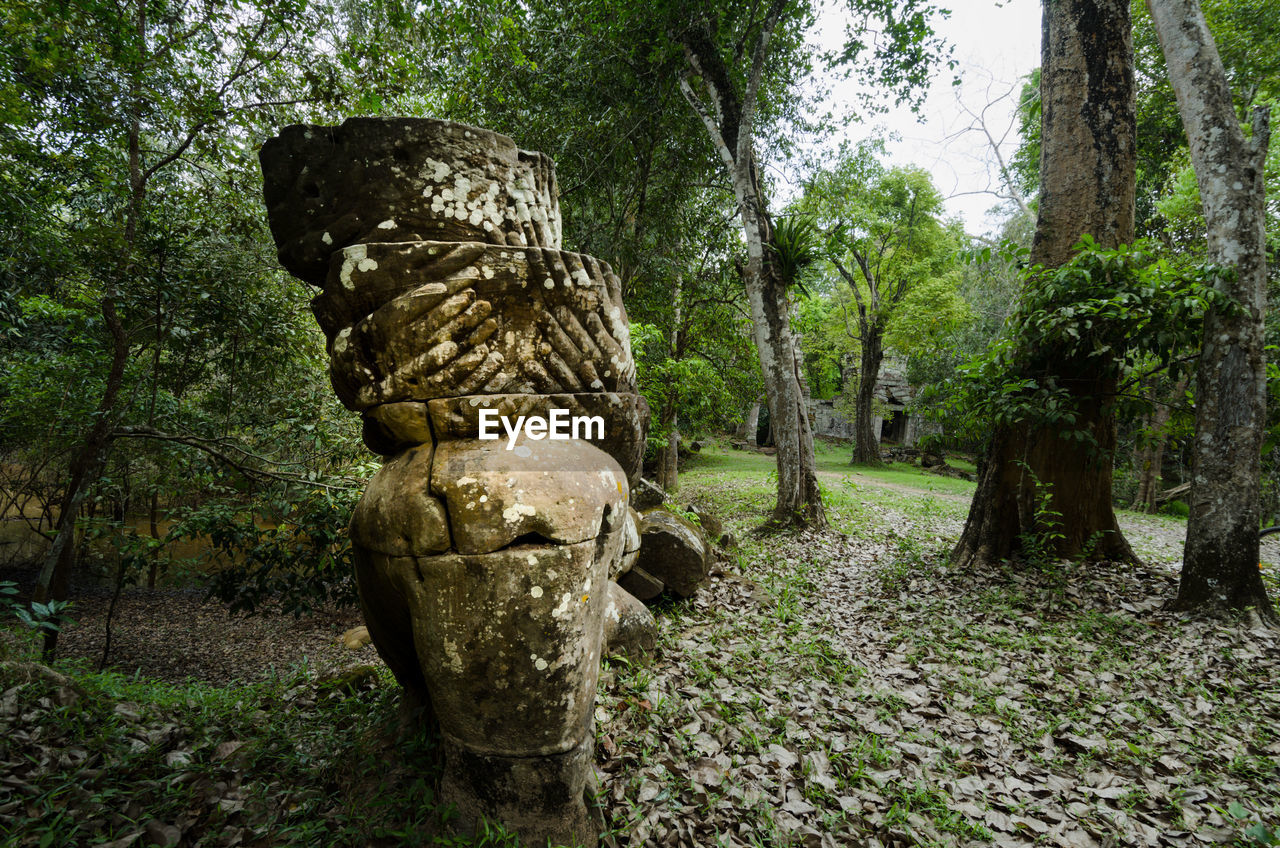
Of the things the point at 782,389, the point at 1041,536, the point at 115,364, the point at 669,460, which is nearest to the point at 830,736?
the point at 1041,536

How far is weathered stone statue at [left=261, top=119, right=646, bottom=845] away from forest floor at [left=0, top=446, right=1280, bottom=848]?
20.8 inches

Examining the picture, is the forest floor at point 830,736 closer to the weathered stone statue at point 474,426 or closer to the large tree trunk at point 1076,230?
the large tree trunk at point 1076,230

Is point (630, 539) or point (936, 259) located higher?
point (936, 259)

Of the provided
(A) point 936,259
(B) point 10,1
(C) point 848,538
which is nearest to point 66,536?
(B) point 10,1

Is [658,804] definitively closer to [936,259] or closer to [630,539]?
[630,539]

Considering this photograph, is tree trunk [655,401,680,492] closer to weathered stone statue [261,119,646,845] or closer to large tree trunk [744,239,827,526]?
large tree trunk [744,239,827,526]

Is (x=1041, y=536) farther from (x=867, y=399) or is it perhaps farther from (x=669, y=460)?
(x=867, y=399)

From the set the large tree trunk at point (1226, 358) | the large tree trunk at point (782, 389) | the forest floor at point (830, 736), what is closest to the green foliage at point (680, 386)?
the large tree trunk at point (782, 389)

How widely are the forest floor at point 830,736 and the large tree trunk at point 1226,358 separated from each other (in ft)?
1.20

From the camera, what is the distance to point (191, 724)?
7.89ft

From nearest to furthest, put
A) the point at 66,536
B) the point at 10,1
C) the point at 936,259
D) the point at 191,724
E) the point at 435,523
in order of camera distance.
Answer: the point at 435,523 → the point at 191,724 → the point at 10,1 → the point at 66,536 → the point at 936,259

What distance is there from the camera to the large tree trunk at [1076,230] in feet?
15.0

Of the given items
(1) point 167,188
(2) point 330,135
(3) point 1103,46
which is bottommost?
(2) point 330,135

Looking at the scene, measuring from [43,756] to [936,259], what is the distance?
66.5 ft
